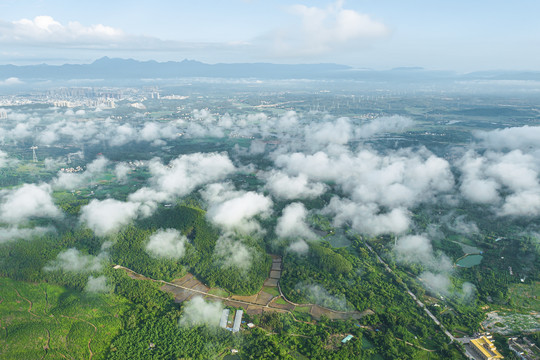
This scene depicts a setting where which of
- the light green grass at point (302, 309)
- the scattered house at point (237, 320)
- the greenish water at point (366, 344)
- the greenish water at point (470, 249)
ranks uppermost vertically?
the greenish water at point (470, 249)

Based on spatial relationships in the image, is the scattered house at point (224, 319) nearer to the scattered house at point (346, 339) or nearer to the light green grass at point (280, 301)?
the light green grass at point (280, 301)

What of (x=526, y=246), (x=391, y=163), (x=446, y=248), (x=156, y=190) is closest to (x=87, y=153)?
(x=156, y=190)

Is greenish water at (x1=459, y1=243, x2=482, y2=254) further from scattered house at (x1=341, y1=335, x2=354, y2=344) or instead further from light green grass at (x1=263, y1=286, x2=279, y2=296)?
light green grass at (x1=263, y1=286, x2=279, y2=296)

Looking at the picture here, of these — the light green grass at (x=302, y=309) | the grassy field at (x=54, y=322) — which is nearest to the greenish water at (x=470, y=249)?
the light green grass at (x=302, y=309)

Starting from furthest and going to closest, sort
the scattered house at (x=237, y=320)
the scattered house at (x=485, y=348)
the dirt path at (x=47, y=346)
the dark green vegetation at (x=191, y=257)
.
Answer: the dark green vegetation at (x=191, y=257), the scattered house at (x=237, y=320), the scattered house at (x=485, y=348), the dirt path at (x=47, y=346)

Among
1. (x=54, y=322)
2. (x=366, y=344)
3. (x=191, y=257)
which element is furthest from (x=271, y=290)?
(x=54, y=322)

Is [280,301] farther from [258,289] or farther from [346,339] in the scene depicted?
[346,339]
